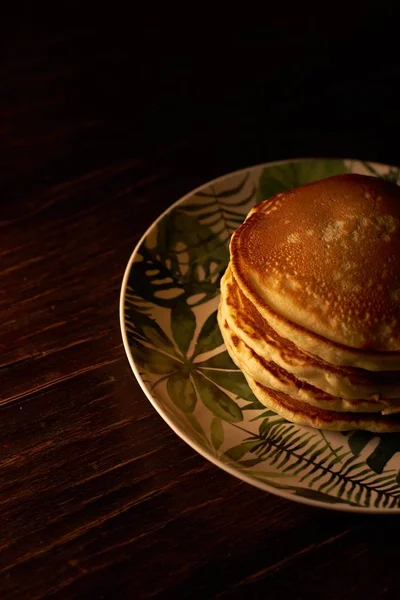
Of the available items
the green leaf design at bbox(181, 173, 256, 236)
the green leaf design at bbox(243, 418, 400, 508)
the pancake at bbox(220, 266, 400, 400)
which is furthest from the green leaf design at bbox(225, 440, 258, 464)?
the green leaf design at bbox(181, 173, 256, 236)

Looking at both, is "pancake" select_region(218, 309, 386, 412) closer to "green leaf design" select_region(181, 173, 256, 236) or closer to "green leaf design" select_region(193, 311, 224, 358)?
"green leaf design" select_region(193, 311, 224, 358)

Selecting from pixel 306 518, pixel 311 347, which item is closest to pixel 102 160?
pixel 311 347

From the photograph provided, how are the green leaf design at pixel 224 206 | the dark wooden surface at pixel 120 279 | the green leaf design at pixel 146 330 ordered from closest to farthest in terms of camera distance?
the dark wooden surface at pixel 120 279 → the green leaf design at pixel 146 330 → the green leaf design at pixel 224 206

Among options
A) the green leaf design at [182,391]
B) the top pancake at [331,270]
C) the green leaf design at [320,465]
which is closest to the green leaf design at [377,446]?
the green leaf design at [320,465]

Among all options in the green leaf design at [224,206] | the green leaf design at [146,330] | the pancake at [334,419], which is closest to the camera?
the pancake at [334,419]

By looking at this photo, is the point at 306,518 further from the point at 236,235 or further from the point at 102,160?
the point at 102,160

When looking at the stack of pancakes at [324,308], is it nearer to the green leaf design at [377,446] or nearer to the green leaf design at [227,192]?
the green leaf design at [377,446]
